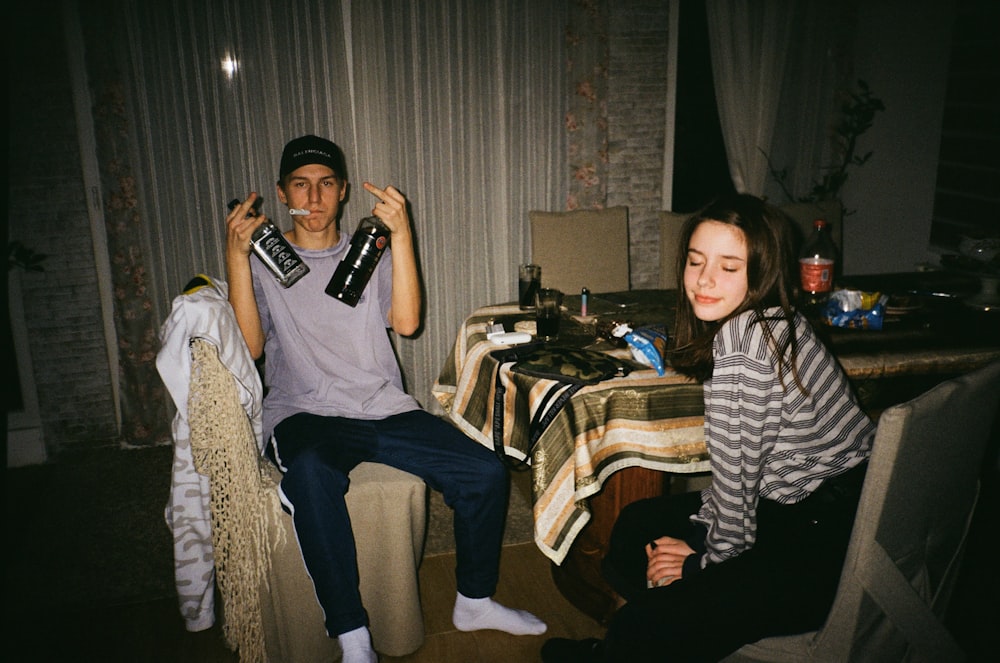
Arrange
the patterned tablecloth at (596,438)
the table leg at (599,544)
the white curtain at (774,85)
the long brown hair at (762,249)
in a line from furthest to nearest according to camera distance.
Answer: the white curtain at (774,85) → the table leg at (599,544) → the patterned tablecloth at (596,438) → the long brown hair at (762,249)

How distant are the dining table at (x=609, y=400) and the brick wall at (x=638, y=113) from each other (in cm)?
150

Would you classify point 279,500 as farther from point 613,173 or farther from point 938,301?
point 613,173

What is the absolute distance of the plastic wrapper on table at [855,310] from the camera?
1.89 metres

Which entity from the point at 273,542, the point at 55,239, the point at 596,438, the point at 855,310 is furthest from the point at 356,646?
the point at 55,239

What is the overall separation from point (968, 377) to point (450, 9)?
265 centimetres

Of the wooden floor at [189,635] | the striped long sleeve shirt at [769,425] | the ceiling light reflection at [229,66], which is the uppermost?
the ceiling light reflection at [229,66]

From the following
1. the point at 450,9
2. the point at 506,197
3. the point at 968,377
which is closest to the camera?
the point at 968,377

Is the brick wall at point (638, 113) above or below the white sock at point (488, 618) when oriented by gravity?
above

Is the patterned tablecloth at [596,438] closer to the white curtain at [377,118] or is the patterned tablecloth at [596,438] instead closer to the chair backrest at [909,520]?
the chair backrest at [909,520]

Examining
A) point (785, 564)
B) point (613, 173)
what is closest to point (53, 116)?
point (613, 173)

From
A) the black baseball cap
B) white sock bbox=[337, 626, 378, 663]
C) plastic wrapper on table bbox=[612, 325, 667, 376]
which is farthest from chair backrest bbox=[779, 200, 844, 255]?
white sock bbox=[337, 626, 378, 663]

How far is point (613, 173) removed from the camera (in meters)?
3.43

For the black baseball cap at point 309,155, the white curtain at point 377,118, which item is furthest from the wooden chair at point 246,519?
the white curtain at point 377,118

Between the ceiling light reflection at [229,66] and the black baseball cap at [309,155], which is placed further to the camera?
the ceiling light reflection at [229,66]
